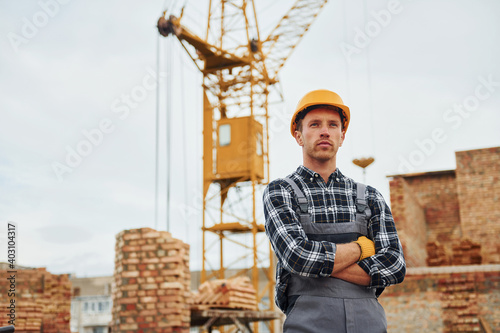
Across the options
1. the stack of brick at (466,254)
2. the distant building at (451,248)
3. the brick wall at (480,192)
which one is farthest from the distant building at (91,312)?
the stack of brick at (466,254)

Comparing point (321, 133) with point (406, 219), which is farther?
point (406, 219)

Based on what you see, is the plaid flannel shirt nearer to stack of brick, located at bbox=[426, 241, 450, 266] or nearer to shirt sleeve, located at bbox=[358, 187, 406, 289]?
shirt sleeve, located at bbox=[358, 187, 406, 289]

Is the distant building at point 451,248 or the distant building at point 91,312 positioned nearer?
the distant building at point 451,248

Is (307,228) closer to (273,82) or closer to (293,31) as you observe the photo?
(273,82)

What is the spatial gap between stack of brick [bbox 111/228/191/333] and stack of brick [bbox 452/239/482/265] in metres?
4.66

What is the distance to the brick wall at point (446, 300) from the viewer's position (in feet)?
25.5

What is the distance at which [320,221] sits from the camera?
2.16 meters

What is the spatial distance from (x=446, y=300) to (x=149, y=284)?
14.6 feet

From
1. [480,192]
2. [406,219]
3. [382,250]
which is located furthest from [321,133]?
[480,192]

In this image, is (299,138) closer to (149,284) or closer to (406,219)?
(149,284)

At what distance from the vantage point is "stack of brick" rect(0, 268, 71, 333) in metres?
7.49

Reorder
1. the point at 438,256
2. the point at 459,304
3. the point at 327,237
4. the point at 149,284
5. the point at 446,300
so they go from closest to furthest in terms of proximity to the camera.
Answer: the point at 327,237, the point at 149,284, the point at 459,304, the point at 446,300, the point at 438,256

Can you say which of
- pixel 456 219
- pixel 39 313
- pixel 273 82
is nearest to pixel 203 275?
pixel 273 82

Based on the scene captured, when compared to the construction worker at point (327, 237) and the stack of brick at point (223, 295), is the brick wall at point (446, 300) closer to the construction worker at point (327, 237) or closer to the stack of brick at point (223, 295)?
the stack of brick at point (223, 295)
